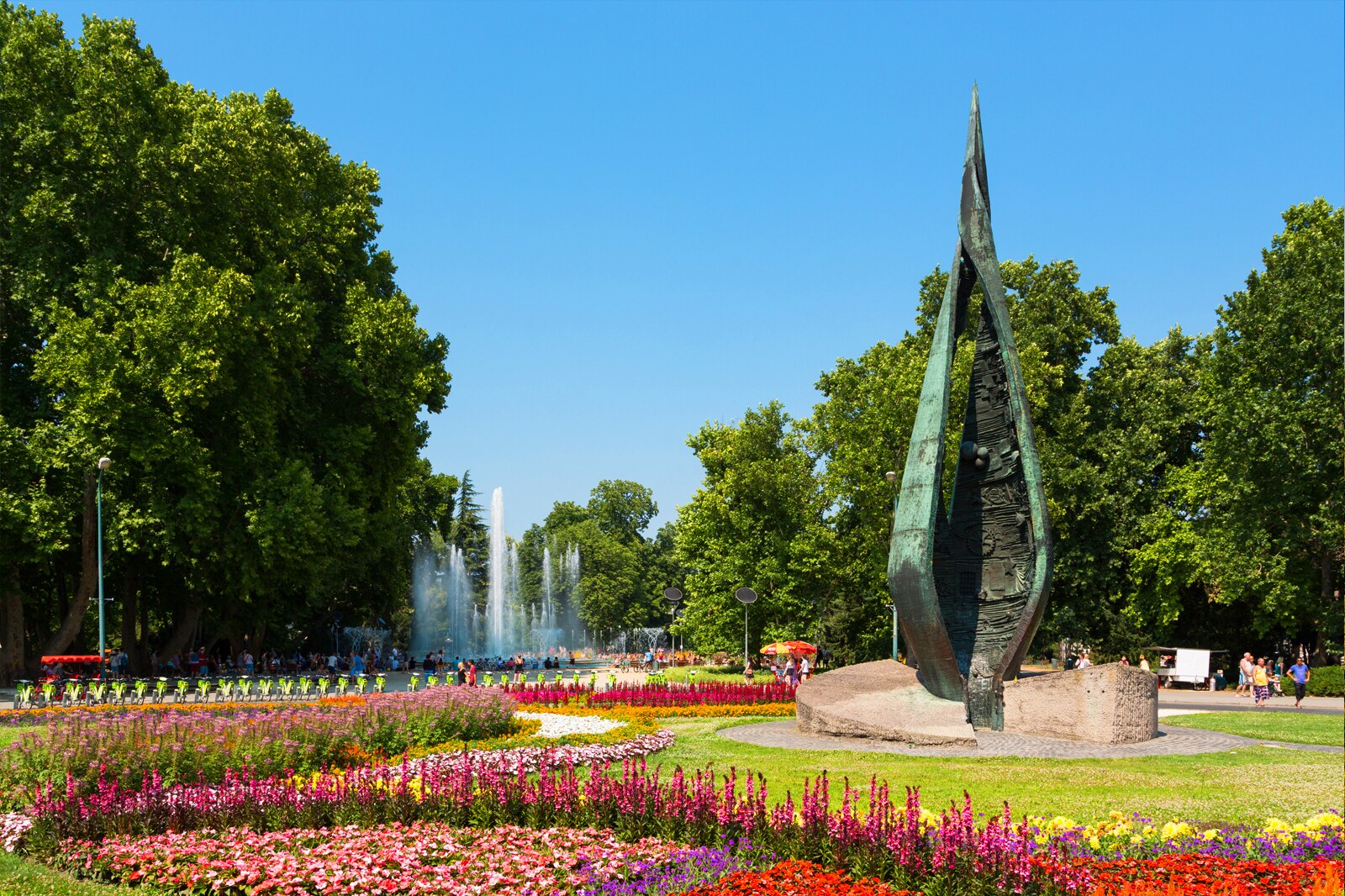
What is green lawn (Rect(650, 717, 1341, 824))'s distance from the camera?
10.4m

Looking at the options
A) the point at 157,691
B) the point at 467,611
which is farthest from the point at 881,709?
the point at 467,611

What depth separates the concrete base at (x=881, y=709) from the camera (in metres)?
15.3

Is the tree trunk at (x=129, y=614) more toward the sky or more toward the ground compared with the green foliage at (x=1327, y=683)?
more toward the sky

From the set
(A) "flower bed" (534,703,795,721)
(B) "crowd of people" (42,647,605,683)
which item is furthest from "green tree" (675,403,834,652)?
(A) "flower bed" (534,703,795,721)

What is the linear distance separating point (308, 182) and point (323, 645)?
3033 centimetres

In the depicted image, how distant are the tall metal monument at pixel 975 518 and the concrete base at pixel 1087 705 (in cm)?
36

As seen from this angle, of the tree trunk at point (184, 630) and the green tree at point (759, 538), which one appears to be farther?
the green tree at point (759, 538)

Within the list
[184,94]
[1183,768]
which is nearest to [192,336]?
[184,94]

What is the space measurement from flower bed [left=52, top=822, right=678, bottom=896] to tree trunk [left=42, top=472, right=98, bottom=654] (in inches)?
807

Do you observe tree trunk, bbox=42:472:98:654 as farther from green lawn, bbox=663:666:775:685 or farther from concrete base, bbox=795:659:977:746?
concrete base, bbox=795:659:977:746

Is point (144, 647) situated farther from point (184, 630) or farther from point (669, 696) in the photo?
point (669, 696)

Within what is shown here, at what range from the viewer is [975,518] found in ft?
59.1

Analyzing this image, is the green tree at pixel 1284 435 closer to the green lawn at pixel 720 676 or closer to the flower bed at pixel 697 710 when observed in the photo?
the green lawn at pixel 720 676

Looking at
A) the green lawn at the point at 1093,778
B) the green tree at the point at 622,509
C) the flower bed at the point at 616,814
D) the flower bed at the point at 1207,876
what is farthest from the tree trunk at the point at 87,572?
the green tree at the point at 622,509
